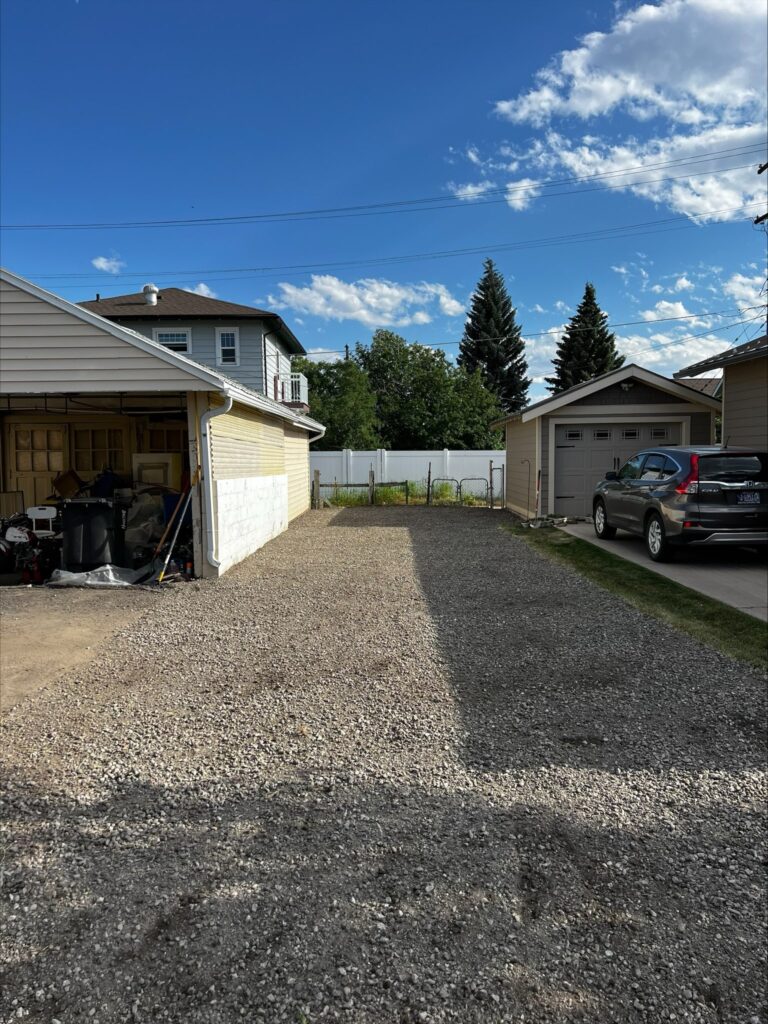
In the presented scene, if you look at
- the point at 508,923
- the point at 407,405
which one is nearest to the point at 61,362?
the point at 508,923

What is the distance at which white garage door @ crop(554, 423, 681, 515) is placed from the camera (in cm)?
1482

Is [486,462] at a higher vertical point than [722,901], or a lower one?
higher

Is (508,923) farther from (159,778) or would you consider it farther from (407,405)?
(407,405)

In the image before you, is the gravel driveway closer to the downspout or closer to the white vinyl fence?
the downspout

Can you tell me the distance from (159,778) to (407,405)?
2984 cm

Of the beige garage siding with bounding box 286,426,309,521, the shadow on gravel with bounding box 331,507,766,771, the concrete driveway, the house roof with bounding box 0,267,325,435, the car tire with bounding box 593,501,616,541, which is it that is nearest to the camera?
the shadow on gravel with bounding box 331,507,766,771

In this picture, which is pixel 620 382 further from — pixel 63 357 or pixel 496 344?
pixel 496 344

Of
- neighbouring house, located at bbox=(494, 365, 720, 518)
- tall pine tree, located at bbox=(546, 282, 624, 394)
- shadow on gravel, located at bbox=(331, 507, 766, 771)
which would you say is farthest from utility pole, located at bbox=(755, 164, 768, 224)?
tall pine tree, located at bbox=(546, 282, 624, 394)

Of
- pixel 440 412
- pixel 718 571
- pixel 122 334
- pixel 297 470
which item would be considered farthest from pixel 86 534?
pixel 440 412

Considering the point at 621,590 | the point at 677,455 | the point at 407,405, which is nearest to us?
the point at 621,590

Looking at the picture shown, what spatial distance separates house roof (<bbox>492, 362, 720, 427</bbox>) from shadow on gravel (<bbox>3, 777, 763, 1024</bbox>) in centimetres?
1226

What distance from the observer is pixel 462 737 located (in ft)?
12.6

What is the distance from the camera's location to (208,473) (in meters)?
8.63

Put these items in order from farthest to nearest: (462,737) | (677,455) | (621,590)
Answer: (677,455) → (621,590) → (462,737)
